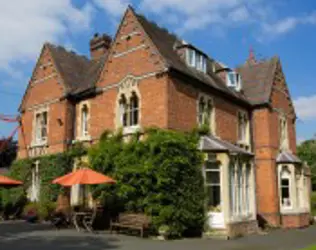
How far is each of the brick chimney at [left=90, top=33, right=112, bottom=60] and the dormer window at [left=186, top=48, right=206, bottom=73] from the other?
26.6ft

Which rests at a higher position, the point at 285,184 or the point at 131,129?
the point at 131,129

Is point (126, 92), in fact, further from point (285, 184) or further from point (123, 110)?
point (285, 184)

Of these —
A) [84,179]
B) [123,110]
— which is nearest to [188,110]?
[123,110]

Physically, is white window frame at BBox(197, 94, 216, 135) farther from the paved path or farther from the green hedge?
the paved path

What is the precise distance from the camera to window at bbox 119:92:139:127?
61.8 feet

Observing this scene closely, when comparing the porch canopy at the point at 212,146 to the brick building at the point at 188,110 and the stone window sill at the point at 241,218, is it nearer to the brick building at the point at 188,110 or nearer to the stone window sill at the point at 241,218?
the brick building at the point at 188,110

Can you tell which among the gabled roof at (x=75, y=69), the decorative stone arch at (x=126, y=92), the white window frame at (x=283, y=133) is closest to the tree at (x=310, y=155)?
the white window frame at (x=283, y=133)

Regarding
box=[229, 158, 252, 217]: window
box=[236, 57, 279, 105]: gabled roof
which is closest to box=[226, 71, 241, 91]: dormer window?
box=[236, 57, 279, 105]: gabled roof

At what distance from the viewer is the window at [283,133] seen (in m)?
24.3

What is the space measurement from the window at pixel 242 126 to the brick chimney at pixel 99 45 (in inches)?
406

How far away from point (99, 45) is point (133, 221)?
15007 mm

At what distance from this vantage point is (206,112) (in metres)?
19.6

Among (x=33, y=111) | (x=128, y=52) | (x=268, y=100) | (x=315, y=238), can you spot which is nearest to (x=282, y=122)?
(x=268, y=100)

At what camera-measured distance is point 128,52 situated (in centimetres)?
1939
